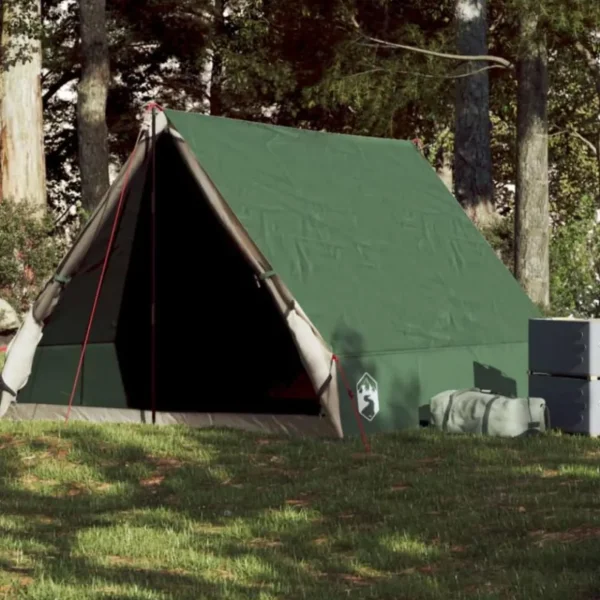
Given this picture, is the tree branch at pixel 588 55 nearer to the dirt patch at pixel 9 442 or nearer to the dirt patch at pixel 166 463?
the dirt patch at pixel 9 442

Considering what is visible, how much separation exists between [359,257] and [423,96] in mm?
9440

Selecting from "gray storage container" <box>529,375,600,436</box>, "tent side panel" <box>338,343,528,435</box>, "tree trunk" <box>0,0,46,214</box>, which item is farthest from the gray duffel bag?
"tree trunk" <box>0,0,46,214</box>

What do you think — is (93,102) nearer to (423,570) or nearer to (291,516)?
(291,516)

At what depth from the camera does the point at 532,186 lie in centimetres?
1856

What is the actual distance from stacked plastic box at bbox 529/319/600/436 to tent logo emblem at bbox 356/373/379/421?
4.21 feet

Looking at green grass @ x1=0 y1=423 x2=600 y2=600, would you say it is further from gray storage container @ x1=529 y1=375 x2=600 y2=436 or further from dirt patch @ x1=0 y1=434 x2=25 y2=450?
gray storage container @ x1=529 y1=375 x2=600 y2=436

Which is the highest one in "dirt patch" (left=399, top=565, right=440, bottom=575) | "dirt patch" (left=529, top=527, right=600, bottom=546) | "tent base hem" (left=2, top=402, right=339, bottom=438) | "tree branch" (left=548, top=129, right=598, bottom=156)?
"tree branch" (left=548, top=129, right=598, bottom=156)

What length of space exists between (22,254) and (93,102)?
3469 millimetres

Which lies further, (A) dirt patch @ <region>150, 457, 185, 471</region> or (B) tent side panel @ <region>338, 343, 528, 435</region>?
(B) tent side panel @ <region>338, 343, 528, 435</region>

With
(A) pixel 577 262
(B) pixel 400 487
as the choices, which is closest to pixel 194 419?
(B) pixel 400 487

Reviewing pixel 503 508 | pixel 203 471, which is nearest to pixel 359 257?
pixel 203 471

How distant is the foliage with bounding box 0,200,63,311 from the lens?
68.5 ft

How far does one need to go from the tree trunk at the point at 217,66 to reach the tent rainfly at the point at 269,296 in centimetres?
1698

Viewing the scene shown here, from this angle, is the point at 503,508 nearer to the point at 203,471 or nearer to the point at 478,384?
the point at 203,471
